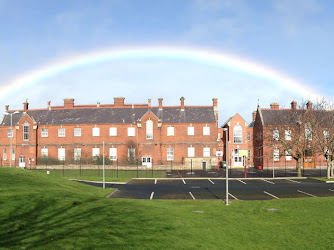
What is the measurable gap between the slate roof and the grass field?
42077 mm

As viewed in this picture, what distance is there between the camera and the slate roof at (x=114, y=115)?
63.8 m

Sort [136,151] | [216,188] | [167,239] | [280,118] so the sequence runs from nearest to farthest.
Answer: [167,239]
[216,188]
[280,118]
[136,151]

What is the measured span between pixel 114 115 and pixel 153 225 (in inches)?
2018

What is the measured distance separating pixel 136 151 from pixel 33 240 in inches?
1964

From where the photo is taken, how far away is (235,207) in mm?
21641

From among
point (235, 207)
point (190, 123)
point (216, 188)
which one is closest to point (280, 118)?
point (190, 123)

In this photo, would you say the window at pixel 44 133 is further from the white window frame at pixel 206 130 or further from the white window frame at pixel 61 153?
the white window frame at pixel 206 130

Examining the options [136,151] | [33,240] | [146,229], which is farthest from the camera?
[136,151]

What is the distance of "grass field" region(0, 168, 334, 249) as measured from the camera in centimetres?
1233

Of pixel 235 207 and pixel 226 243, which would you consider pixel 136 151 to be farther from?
pixel 226 243

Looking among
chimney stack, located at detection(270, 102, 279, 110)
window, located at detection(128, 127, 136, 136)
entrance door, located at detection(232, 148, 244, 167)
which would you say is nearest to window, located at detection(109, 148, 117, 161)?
window, located at detection(128, 127, 136, 136)

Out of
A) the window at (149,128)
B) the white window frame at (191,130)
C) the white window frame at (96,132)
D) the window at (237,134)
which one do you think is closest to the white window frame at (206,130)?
the white window frame at (191,130)

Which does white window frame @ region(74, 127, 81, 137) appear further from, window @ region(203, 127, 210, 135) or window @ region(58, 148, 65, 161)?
window @ region(203, 127, 210, 135)

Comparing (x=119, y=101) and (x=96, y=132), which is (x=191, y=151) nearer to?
(x=119, y=101)
